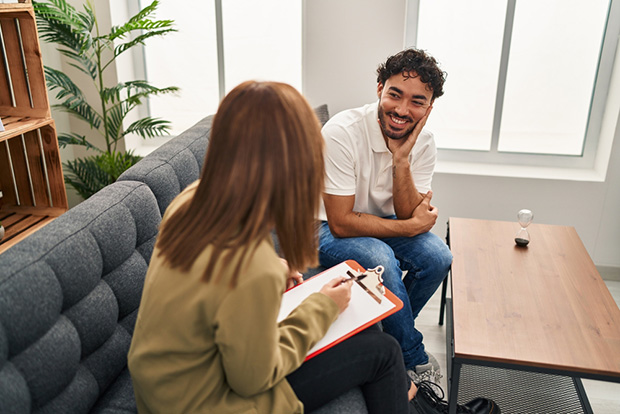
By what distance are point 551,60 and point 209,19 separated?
1801mm

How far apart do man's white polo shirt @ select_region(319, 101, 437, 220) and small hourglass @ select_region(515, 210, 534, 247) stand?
37cm

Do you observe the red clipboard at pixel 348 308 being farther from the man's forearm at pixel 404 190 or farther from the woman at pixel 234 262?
the man's forearm at pixel 404 190

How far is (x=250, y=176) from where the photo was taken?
0.88 metres

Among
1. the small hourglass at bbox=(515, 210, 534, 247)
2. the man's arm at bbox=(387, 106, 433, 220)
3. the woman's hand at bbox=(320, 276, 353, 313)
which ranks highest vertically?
the man's arm at bbox=(387, 106, 433, 220)

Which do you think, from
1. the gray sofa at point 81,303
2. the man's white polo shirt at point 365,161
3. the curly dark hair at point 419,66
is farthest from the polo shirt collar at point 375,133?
the gray sofa at point 81,303

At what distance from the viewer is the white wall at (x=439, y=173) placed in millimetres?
2518

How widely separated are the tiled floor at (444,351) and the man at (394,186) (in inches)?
5.2

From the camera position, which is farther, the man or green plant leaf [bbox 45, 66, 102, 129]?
green plant leaf [bbox 45, 66, 102, 129]

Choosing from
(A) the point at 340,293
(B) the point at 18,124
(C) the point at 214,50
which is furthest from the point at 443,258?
(C) the point at 214,50

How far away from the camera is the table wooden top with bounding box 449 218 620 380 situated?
4.59ft

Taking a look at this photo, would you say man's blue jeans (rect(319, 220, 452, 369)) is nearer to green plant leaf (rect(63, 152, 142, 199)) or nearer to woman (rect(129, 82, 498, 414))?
woman (rect(129, 82, 498, 414))

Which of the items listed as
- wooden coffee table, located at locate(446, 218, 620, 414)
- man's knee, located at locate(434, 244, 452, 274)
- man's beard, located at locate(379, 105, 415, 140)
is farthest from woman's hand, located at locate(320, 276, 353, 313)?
man's beard, located at locate(379, 105, 415, 140)

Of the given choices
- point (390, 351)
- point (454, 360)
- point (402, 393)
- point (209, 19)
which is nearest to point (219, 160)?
point (390, 351)

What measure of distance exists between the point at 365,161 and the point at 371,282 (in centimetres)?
64
